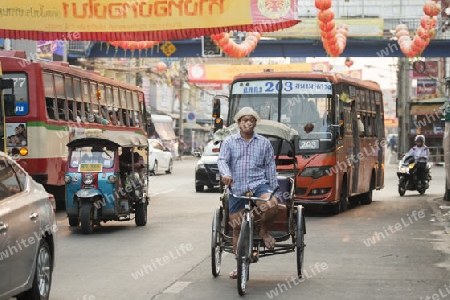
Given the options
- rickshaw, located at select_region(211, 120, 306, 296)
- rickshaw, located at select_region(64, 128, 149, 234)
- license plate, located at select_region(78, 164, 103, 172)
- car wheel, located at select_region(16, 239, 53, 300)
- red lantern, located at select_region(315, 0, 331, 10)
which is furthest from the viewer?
red lantern, located at select_region(315, 0, 331, 10)

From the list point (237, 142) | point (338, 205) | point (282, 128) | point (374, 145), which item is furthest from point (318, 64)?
point (237, 142)

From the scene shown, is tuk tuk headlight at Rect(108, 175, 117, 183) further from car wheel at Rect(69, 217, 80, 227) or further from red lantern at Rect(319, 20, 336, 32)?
red lantern at Rect(319, 20, 336, 32)

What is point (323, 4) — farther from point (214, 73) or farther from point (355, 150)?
point (214, 73)

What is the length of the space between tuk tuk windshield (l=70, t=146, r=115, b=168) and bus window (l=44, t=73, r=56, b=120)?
4.35m

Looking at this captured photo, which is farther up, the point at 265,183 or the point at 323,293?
the point at 265,183

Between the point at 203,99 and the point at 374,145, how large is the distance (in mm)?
Answer: 76285

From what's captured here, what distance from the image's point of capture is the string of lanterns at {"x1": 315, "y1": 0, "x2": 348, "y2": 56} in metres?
26.7

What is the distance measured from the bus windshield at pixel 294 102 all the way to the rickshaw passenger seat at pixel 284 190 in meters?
8.11

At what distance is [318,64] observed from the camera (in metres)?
62.5

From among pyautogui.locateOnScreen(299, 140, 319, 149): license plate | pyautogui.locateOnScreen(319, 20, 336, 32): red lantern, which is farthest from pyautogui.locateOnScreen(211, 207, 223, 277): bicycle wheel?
pyautogui.locateOnScreen(319, 20, 336, 32): red lantern

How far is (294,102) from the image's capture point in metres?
20.1

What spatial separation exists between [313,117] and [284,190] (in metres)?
8.51

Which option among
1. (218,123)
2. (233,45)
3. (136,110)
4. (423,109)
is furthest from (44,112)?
(423,109)

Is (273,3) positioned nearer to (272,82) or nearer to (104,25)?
(272,82)
